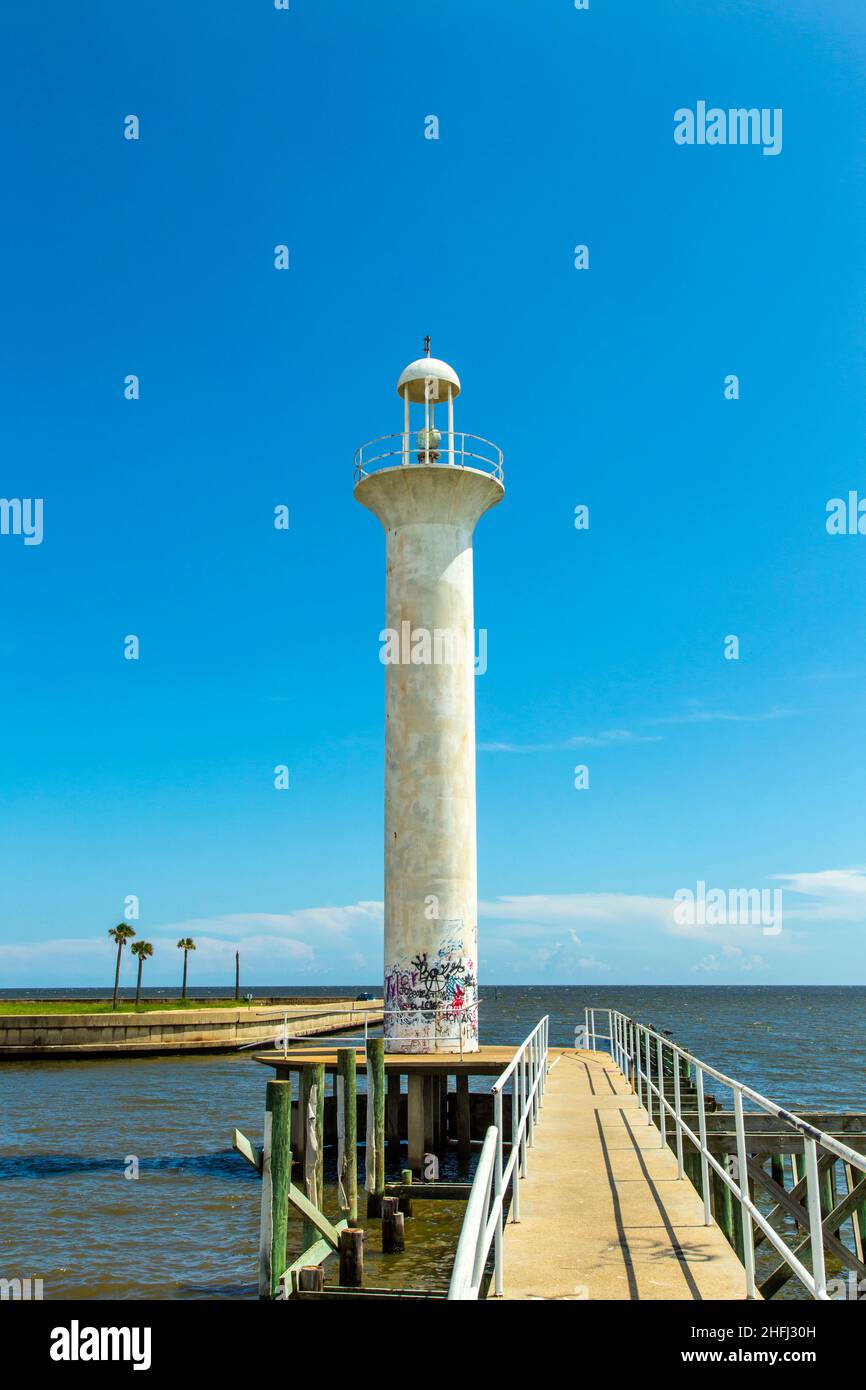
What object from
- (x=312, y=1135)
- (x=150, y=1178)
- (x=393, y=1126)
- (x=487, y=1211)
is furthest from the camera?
(x=150, y=1178)

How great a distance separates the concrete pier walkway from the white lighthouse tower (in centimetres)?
676

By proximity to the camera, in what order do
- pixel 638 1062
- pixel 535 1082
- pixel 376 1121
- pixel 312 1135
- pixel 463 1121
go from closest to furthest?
pixel 312 1135, pixel 535 1082, pixel 376 1121, pixel 638 1062, pixel 463 1121

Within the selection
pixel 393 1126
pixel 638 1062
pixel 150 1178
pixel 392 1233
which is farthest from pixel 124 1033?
pixel 392 1233

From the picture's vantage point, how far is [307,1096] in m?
19.0

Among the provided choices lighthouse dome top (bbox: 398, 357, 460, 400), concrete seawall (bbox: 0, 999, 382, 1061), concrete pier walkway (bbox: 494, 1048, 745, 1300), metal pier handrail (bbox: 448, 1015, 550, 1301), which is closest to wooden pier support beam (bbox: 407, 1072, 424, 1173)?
concrete pier walkway (bbox: 494, 1048, 745, 1300)

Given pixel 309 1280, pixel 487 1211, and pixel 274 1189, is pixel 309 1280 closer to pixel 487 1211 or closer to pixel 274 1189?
pixel 274 1189

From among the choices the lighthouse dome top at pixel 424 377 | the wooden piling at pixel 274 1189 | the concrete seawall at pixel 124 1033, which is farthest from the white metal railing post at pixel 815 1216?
the concrete seawall at pixel 124 1033

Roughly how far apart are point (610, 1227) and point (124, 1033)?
5125 cm

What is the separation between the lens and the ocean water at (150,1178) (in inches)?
696

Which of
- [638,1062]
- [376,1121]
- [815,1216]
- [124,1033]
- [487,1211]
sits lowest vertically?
[124,1033]

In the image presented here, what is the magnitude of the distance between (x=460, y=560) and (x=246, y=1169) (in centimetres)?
1576

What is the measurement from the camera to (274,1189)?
14.3 meters
